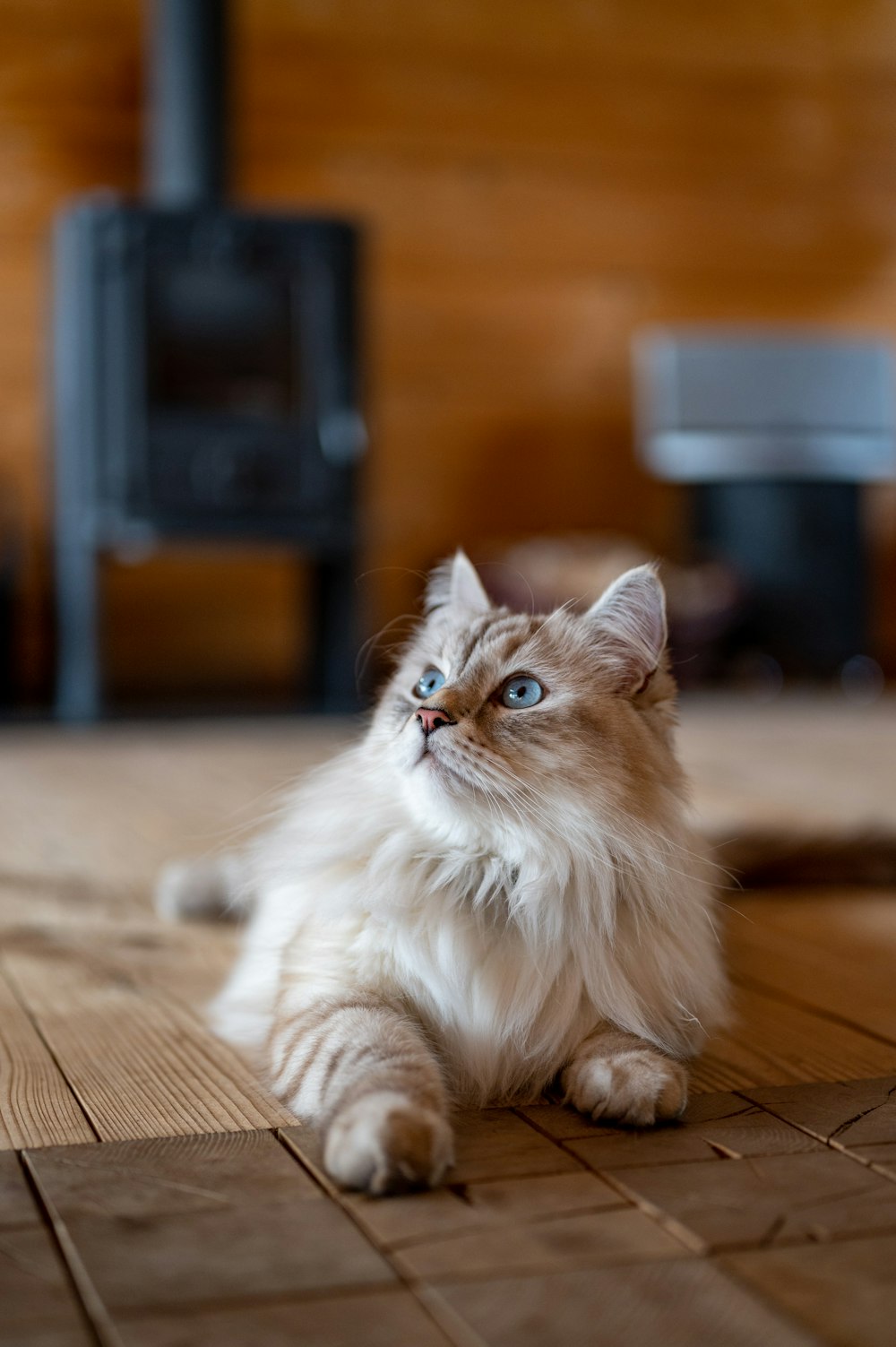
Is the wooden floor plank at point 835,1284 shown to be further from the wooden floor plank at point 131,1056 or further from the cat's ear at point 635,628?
the cat's ear at point 635,628

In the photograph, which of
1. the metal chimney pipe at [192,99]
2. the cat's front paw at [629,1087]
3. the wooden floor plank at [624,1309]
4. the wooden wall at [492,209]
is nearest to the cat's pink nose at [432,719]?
the cat's front paw at [629,1087]

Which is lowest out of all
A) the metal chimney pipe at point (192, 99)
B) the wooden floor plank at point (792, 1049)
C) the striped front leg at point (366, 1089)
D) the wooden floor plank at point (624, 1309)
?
the wooden floor plank at point (792, 1049)

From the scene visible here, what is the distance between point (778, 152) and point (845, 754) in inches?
136

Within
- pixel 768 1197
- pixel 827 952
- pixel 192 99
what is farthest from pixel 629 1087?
pixel 192 99

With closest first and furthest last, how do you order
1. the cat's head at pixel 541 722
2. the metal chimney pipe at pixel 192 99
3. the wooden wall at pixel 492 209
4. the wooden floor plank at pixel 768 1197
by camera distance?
the wooden floor plank at pixel 768 1197 → the cat's head at pixel 541 722 → the metal chimney pipe at pixel 192 99 → the wooden wall at pixel 492 209

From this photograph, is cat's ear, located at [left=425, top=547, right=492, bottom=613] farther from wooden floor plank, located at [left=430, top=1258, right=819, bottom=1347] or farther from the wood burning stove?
the wood burning stove

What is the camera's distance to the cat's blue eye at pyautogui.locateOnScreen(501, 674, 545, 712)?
1314 millimetres

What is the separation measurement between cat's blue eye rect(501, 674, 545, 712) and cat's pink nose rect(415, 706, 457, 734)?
0.06 metres

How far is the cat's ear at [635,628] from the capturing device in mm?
1331

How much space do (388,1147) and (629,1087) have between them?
0.25m

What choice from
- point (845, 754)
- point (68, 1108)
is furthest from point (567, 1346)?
point (845, 754)

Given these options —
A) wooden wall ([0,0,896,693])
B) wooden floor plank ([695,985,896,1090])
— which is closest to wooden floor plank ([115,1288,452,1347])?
wooden floor plank ([695,985,896,1090])

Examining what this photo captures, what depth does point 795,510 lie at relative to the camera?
5.51 m

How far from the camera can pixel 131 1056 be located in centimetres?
141
